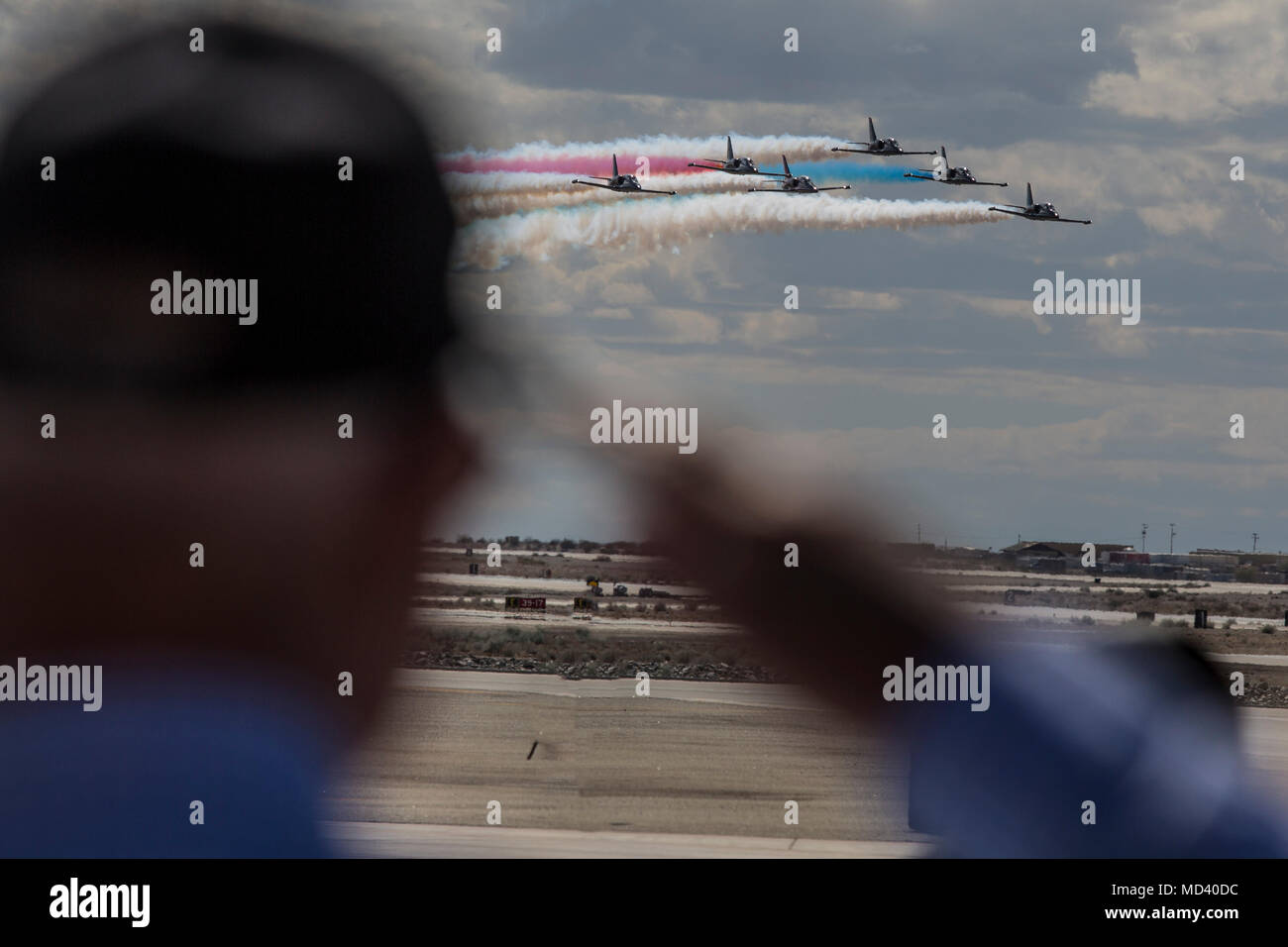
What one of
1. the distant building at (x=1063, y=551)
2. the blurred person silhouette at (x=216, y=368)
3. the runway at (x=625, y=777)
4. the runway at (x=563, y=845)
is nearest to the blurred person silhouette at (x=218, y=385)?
the blurred person silhouette at (x=216, y=368)

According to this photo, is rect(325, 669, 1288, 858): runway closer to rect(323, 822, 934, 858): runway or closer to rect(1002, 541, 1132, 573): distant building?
rect(323, 822, 934, 858): runway

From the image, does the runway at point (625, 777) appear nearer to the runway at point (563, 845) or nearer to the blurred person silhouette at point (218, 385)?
the runway at point (563, 845)

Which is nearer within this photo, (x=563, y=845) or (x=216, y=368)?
(x=563, y=845)

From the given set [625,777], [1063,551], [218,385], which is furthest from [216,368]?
[1063,551]

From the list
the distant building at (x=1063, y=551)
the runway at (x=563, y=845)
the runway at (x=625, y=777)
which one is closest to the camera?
the runway at (x=563, y=845)

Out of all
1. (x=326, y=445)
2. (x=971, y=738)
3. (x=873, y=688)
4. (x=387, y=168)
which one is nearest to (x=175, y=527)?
(x=326, y=445)

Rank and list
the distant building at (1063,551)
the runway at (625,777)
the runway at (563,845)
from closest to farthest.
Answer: the runway at (563,845) → the runway at (625,777) → the distant building at (1063,551)

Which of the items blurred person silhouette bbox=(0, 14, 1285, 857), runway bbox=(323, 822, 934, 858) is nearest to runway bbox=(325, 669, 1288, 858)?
runway bbox=(323, 822, 934, 858)

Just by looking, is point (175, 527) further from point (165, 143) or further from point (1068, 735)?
point (1068, 735)

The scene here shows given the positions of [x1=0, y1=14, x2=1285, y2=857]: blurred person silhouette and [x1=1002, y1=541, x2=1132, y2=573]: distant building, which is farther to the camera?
[x1=1002, y1=541, x2=1132, y2=573]: distant building

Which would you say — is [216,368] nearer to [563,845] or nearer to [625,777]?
[563,845]

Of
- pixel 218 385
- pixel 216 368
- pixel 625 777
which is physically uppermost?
pixel 216 368
